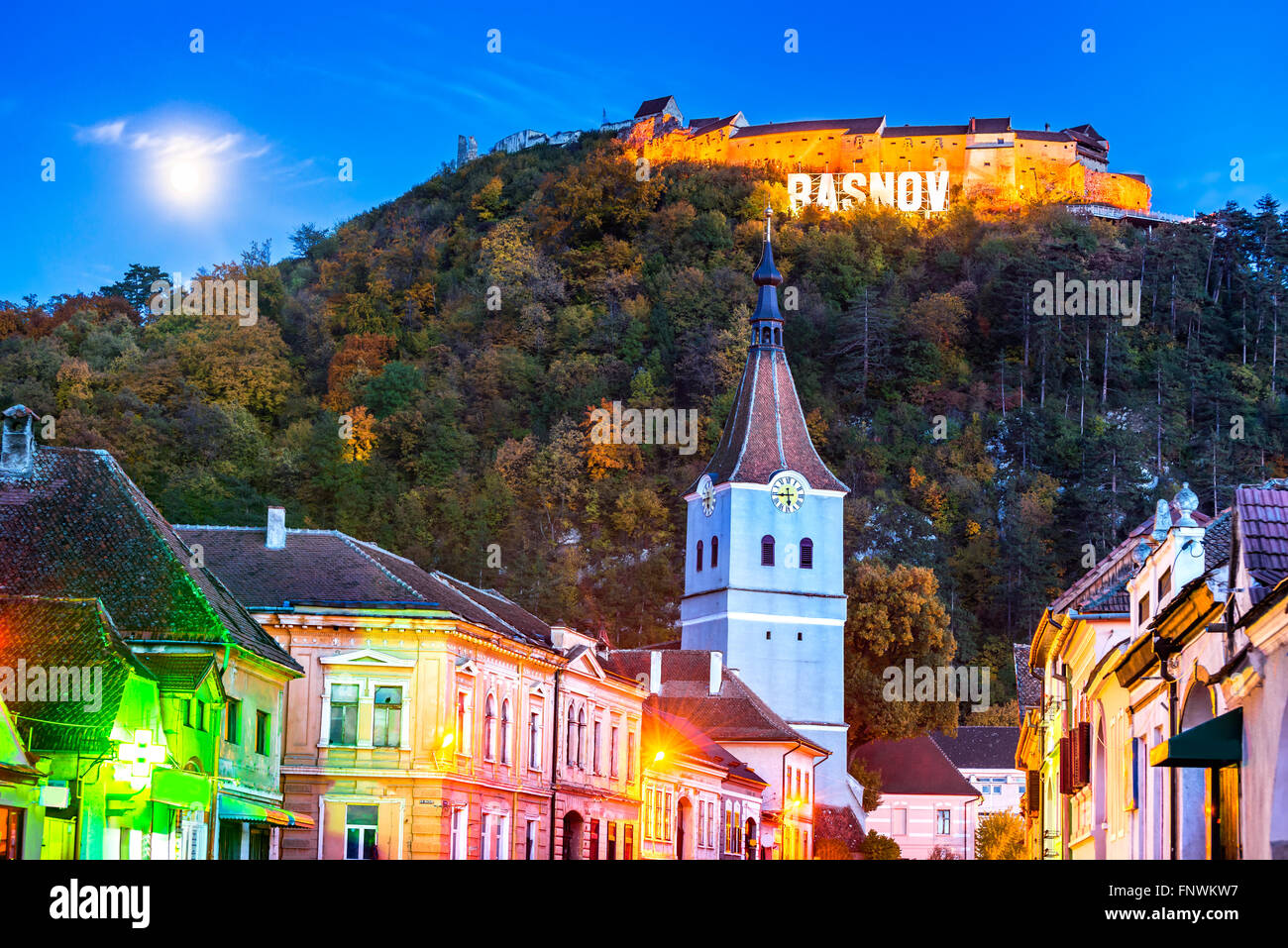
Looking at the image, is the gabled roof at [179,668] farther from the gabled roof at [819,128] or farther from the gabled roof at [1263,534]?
the gabled roof at [819,128]

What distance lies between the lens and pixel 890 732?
90125mm

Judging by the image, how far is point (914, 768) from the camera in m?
101

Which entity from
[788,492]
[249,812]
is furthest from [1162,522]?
[788,492]

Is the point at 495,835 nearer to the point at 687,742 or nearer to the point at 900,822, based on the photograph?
A: the point at 687,742

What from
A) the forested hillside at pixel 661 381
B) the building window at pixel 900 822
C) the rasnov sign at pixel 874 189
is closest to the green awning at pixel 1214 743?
the forested hillside at pixel 661 381

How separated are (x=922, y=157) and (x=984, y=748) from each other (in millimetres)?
65660

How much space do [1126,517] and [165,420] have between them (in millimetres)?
58090

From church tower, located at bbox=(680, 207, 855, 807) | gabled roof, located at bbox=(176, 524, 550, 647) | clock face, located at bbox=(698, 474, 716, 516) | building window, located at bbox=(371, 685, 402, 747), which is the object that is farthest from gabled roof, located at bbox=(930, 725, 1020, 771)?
building window, located at bbox=(371, 685, 402, 747)

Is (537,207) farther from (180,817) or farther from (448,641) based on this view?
(180,817)

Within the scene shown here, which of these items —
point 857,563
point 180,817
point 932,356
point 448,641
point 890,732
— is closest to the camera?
point 180,817

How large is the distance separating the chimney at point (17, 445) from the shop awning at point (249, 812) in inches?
312

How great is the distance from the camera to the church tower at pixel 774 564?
85875 mm

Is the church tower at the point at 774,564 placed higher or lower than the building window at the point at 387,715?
higher
